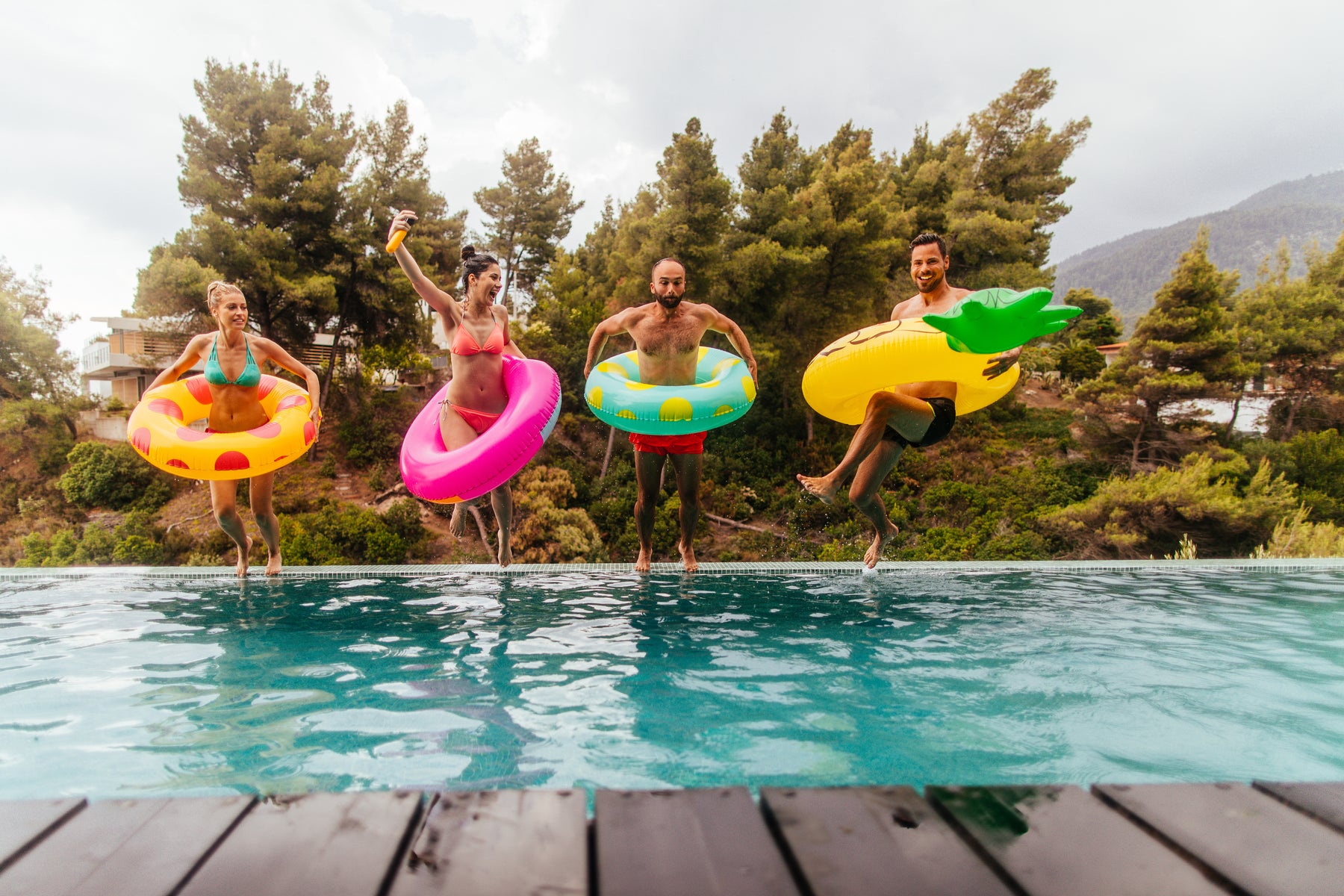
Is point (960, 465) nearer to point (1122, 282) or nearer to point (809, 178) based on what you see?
point (809, 178)

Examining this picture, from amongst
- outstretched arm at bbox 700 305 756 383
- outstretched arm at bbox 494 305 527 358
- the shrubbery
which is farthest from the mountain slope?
outstretched arm at bbox 494 305 527 358

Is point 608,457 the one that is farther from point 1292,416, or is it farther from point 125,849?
point 1292,416

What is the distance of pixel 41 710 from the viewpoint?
2.71m

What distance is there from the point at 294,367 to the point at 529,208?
878 inches

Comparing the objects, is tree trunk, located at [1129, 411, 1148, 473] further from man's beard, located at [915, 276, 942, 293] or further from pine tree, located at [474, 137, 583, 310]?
pine tree, located at [474, 137, 583, 310]

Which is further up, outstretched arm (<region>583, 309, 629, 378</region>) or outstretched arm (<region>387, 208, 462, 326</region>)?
outstretched arm (<region>387, 208, 462, 326</region>)

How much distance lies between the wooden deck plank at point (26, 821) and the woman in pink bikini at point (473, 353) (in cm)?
386

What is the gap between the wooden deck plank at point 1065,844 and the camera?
114cm

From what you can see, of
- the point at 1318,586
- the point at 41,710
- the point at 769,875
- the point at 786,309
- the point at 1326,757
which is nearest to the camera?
the point at 769,875

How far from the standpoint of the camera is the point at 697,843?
1.24 m

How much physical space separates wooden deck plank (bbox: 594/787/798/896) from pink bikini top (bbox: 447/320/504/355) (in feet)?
14.1

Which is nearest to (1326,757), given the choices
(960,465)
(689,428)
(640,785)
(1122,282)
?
(640,785)

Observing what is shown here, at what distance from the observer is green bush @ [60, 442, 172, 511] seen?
16.9 meters

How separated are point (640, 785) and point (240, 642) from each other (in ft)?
9.36
